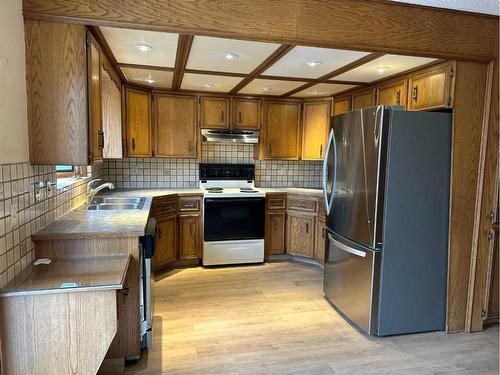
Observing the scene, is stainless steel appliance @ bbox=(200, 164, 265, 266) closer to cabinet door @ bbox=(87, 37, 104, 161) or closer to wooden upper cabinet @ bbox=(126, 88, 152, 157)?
wooden upper cabinet @ bbox=(126, 88, 152, 157)

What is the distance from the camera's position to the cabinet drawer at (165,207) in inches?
137

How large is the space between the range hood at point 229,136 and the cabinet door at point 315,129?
2.29 ft

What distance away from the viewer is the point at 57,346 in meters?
1.47

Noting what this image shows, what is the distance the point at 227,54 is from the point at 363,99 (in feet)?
5.74

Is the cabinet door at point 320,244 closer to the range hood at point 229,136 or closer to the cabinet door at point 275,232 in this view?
the cabinet door at point 275,232

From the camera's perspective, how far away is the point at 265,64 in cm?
275

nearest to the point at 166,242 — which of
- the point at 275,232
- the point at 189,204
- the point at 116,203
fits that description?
the point at 189,204

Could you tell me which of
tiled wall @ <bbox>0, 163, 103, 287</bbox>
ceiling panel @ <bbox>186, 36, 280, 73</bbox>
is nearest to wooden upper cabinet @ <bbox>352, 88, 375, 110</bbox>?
ceiling panel @ <bbox>186, 36, 280, 73</bbox>

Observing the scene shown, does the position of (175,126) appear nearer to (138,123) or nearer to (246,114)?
(138,123)

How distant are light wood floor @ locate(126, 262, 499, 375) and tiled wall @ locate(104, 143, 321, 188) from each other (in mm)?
1523

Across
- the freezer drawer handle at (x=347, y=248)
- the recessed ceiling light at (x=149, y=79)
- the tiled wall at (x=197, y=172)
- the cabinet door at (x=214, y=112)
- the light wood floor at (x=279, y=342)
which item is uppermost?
the recessed ceiling light at (x=149, y=79)

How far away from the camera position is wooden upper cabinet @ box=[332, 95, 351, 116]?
12.3 ft

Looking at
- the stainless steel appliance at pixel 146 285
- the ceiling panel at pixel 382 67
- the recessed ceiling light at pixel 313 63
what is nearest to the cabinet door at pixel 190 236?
the stainless steel appliance at pixel 146 285

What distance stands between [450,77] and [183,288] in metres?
3.01
